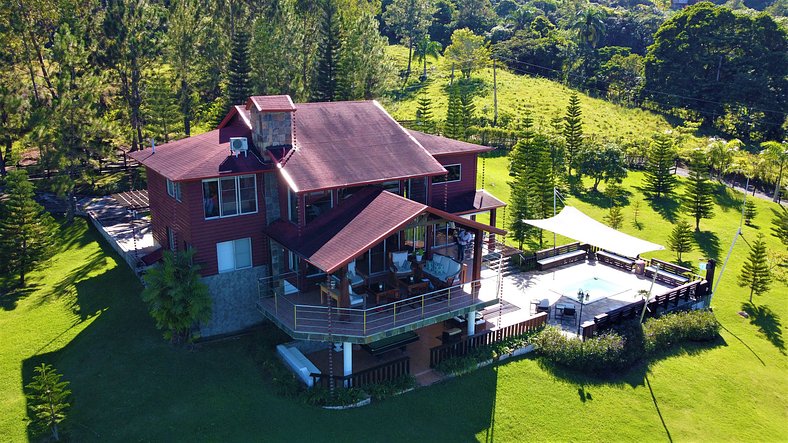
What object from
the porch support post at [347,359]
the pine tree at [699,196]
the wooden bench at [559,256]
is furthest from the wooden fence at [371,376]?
the pine tree at [699,196]

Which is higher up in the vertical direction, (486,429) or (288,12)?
(288,12)

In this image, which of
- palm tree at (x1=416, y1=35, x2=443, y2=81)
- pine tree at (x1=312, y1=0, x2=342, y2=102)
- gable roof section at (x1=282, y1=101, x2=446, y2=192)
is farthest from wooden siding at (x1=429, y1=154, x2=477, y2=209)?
palm tree at (x1=416, y1=35, x2=443, y2=81)

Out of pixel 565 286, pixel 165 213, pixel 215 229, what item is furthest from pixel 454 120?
pixel 215 229

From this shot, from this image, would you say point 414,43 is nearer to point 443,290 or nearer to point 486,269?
point 486,269

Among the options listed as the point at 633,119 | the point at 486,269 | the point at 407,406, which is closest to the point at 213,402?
the point at 407,406

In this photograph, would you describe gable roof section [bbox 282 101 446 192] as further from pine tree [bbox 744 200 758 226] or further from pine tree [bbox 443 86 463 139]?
pine tree [bbox 744 200 758 226]

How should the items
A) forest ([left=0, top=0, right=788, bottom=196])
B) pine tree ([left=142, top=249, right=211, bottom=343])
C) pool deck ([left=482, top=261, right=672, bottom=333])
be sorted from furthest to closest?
forest ([left=0, top=0, right=788, bottom=196]), pool deck ([left=482, top=261, right=672, bottom=333]), pine tree ([left=142, top=249, right=211, bottom=343])
